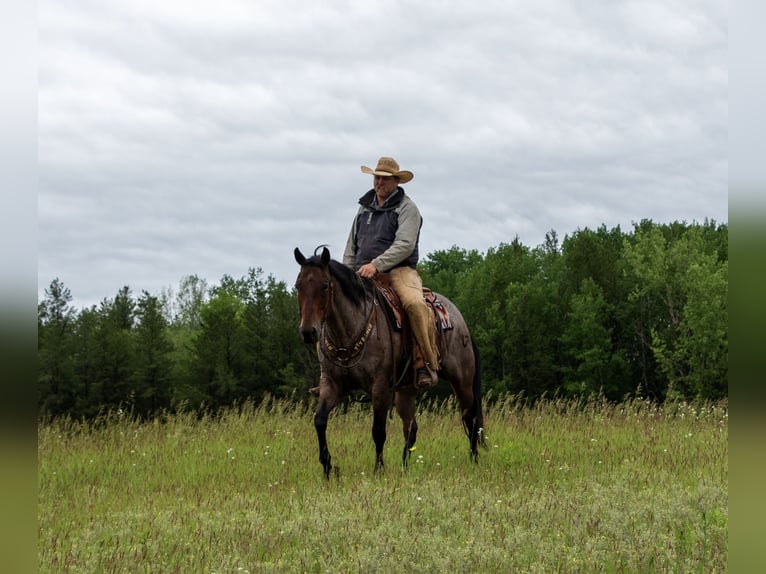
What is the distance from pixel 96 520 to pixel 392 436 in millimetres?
5632

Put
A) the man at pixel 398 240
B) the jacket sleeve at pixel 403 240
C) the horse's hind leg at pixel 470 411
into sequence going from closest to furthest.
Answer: the jacket sleeve at pixel 403 240 → the man at pixel 398 240 → the horse's hind leg at pixel 470 411

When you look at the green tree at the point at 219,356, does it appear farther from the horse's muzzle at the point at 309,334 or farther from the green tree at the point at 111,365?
the horse's muzzle at the point at 309,334

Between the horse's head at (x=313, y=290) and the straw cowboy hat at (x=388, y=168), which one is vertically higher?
the straw cowboy hat at (x=388, y=168)

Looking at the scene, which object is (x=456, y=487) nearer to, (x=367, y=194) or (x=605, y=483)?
(x=605, y=483)

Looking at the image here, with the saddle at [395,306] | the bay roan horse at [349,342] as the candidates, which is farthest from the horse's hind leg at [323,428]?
the saddle at [395,306]

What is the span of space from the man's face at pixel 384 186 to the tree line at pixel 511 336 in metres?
44.3

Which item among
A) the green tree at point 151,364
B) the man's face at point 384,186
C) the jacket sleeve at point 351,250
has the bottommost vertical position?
the green tree at point 151,364

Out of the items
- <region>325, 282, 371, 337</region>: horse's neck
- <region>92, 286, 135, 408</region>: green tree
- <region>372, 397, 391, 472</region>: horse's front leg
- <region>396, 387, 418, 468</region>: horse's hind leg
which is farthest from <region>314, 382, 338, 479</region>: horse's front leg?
<region>92, 286, 135, 408</region>: green tree

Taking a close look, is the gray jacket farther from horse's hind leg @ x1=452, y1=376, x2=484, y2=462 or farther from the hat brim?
horse's hind leg @ x1=452, y1=376, x2=484, y2=462

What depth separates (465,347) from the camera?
1107cm

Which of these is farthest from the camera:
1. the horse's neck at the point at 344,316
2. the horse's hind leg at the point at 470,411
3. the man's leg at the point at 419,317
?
the horse's hind leg at the point at 470,411

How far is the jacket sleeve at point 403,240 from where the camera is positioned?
9.45 metres

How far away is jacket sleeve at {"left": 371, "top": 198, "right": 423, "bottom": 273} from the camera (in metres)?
9.45

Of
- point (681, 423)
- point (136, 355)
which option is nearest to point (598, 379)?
point (136, 355)
